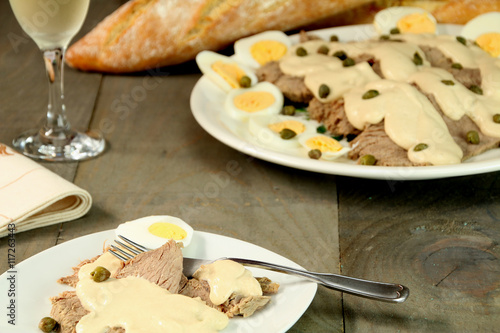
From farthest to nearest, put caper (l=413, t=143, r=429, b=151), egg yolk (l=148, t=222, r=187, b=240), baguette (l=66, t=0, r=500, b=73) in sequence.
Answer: baguette (l=66, t=0, r=500, b=73) < caper (l=413, t=143, r=429, b=151) < egg yolk (l=148, t=222, r=187, b=240)

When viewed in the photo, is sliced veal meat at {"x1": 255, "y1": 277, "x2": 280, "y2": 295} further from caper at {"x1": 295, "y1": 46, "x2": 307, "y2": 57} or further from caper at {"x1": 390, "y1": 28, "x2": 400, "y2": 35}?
caper at {"x1": 390, "y1": 28, "x2": 400, "y2": 35}

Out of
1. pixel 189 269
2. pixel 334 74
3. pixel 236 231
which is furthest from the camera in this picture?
pixel 334 74

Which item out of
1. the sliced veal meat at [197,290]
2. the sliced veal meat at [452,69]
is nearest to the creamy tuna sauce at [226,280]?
the sliced veal meat at [197,290]

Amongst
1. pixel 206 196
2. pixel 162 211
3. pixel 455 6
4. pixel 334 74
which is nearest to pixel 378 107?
pixel 334 74

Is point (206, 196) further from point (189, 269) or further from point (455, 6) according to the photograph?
point (455, 6)

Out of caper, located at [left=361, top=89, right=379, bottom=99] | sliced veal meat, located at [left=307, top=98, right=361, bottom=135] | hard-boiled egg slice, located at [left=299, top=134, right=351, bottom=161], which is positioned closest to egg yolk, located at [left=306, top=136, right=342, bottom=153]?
hard-boiled egg slice, located at [left=299, top=134, right=351, bottom=161]

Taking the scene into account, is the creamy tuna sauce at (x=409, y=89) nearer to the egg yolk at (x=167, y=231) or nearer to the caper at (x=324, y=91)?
the caper at (x=324, y=91)
